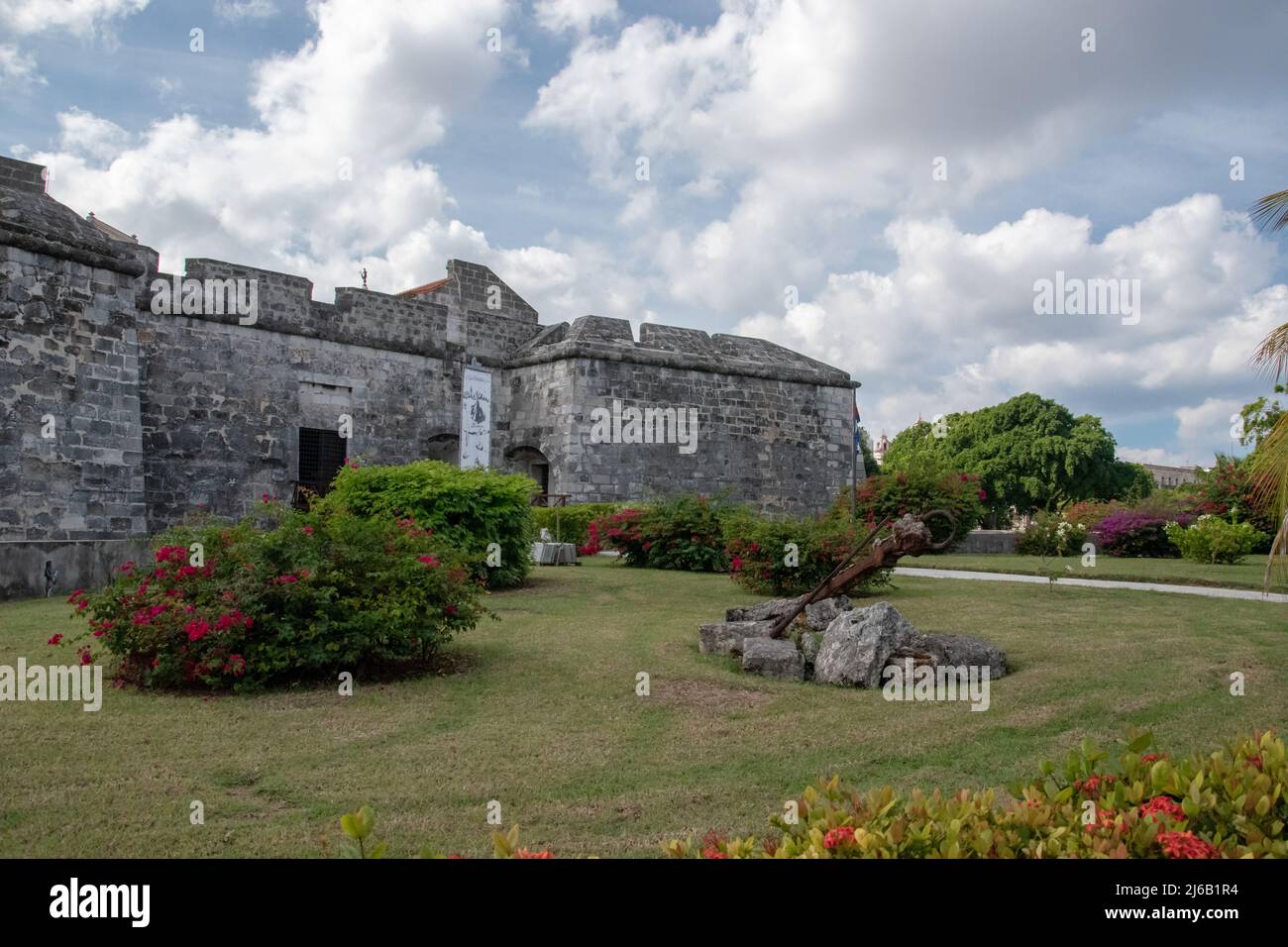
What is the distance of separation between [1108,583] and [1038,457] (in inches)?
1450

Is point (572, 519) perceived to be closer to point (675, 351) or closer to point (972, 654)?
point (675, 351)

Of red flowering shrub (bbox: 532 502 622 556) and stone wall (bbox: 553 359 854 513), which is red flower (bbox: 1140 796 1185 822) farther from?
stone wall (bbox: 553 359 854 513)

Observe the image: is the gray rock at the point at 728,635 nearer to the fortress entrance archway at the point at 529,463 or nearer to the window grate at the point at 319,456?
the window grate at the point at 319,456

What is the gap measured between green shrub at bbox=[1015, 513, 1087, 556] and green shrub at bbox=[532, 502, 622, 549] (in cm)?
859

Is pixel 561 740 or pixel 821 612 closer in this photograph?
pixel 561 740

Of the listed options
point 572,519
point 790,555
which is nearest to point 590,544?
point 572,519

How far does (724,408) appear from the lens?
2216 centimetres

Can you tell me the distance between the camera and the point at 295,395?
18.7 meters

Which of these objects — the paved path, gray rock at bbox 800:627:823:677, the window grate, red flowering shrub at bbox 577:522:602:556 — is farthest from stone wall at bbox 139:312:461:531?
gray rock at bbox 800:627:823:677

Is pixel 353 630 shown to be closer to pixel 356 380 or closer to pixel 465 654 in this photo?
pixel 465 654

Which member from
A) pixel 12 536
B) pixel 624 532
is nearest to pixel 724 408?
pixel 624 532

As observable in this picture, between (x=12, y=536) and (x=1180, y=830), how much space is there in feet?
45.0

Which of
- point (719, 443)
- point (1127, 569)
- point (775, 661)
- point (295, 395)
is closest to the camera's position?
point (775, 661)

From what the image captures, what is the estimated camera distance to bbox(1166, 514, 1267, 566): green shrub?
54.6ft
